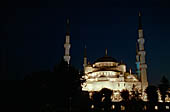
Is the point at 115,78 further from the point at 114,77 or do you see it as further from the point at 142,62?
the point at 142,62

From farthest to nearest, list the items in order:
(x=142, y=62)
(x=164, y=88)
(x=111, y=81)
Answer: (x=142, y=62) < (x=111, y=81) < (x=164, y=88)

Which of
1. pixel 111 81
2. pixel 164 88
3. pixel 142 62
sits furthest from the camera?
pixel 142 62

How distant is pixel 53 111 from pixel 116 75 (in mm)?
19156

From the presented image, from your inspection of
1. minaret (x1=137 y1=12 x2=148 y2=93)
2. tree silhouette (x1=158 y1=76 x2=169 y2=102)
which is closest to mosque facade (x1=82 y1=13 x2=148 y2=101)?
minaret (x1=137 y1=12 x2=148 y2=93)

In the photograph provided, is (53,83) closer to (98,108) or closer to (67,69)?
(67,69)

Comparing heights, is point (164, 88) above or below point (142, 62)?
below

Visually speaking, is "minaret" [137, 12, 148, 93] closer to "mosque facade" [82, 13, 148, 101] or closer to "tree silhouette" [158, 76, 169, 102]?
"mosque facade" [82, 13, 148, 101]

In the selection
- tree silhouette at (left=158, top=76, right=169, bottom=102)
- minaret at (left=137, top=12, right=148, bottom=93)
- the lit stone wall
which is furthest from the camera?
minaret at (left=137, top=12, right=148, bottom=93)

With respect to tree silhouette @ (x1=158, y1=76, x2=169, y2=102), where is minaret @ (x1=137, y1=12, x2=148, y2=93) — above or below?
above

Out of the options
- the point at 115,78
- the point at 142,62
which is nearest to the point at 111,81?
the point at 115,78

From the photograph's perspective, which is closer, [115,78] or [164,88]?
[164,88]

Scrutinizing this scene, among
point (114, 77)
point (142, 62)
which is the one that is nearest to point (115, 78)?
point (114, 77)

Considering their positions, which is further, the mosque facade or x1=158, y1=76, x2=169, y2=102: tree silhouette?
the mosque facade

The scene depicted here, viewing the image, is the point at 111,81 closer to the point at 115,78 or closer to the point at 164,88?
the point at 115,78
